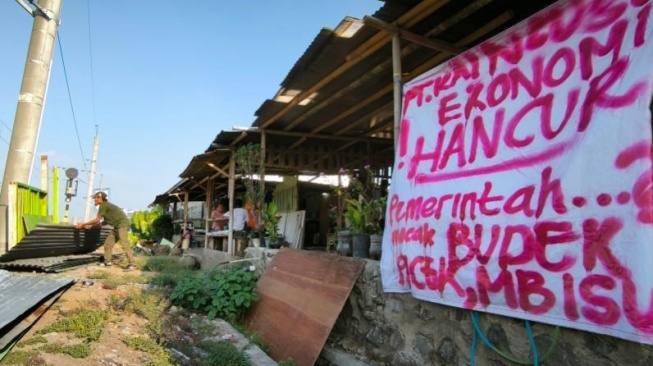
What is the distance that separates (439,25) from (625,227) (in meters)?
3.23

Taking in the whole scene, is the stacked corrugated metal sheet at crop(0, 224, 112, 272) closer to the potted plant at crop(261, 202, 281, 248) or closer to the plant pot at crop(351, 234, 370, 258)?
the potted plant at crop(261, 202, 281, 248)

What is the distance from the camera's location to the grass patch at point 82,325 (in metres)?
4.29

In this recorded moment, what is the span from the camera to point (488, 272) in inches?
115

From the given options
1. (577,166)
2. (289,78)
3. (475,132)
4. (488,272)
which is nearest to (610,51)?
(577,166)

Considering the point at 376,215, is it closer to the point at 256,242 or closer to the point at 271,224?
the point at 271,224

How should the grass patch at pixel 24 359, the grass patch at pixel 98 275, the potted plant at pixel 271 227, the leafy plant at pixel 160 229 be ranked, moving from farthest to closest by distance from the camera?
1. the leafy plant at pixel 160 229
2. the potted plant at pixel 271 227
3. the grass patch at pixel 98 275
4. the grass patch at pixel 24 359

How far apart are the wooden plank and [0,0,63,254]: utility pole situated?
410 centimetres

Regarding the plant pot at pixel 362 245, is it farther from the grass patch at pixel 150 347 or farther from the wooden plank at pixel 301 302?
the grass patch at pixel 150 347

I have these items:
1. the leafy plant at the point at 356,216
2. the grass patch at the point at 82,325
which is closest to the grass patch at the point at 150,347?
the grass patch at the point at 82,325

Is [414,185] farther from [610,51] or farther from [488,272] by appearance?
[610,51]

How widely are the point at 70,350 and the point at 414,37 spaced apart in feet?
16.1

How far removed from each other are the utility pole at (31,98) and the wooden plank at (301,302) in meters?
4.10

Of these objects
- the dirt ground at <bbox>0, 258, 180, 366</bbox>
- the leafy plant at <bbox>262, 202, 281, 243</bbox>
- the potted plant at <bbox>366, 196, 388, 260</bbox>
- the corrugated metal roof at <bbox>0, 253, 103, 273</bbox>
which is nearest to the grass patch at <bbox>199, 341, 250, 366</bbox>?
the dirt ground at <bbox>0, 258, 180, 366</bbox>

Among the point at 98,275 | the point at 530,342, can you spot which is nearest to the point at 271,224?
the point at 98,275
